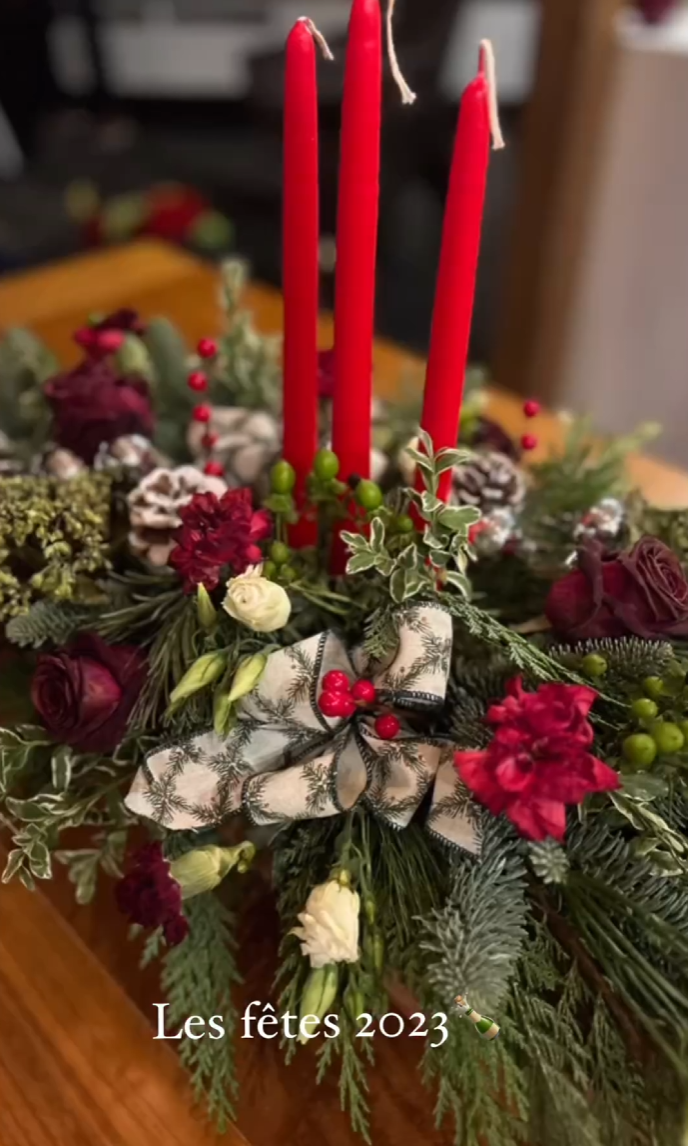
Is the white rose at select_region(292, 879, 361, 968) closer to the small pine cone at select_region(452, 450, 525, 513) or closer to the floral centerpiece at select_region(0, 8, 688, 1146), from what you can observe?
the floral centerpiece at select_region(0, 8, 688, 1146)

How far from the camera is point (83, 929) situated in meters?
0.50

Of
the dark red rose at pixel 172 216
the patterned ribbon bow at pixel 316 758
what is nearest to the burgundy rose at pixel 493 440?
the patterned ribbon bow at pixel 316 758

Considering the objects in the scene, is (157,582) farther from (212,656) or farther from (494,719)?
(494,719)

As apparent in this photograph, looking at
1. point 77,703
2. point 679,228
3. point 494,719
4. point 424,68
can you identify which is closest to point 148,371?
point 77,703

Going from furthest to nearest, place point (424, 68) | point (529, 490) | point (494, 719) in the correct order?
point (424, 68) → point (529, 490) → point (494, 719)

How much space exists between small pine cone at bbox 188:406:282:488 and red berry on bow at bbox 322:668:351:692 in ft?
0.63

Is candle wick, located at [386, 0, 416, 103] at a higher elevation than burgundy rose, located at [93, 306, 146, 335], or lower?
higher

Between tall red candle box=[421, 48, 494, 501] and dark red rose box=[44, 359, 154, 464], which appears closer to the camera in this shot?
tall red candle box=[421, 48, 494, 501]

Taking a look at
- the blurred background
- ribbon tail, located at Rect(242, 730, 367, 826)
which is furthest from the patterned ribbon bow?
the blurred background

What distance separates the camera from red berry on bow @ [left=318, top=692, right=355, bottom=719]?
43cm

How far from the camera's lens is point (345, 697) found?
430 millimetres

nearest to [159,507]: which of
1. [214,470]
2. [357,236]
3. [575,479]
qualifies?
[214,470]

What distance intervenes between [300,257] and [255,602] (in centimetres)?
16

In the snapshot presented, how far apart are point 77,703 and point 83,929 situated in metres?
0.14
